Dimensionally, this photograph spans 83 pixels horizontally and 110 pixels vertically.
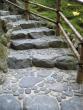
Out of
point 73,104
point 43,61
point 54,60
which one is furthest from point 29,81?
point 73,104

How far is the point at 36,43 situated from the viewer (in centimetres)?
461

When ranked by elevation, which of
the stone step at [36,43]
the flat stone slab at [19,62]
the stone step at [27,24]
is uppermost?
the stone step at [27,24]

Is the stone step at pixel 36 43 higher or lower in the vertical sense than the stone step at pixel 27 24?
lower

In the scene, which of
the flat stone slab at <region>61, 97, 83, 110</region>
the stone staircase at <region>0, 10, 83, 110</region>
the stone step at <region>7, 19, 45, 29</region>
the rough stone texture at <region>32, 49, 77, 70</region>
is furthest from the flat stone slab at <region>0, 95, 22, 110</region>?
the stone step at <region>7, 19, 45, 29</region>

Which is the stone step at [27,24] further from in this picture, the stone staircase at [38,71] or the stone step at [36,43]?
the stone step at [36,43]

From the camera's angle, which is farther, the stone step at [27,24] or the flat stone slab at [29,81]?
the stone step at [27,24]

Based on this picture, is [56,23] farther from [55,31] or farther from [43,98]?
[43,98]

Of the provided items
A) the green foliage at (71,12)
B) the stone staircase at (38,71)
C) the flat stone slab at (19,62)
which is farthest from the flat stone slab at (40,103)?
the green foliage at (71,12)

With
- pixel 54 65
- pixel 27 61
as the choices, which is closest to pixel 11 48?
pixel 27 61

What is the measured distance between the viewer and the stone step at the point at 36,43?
456 centimetres

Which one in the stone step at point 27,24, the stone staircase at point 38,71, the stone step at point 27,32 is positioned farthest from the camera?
the stone step at point 27,24

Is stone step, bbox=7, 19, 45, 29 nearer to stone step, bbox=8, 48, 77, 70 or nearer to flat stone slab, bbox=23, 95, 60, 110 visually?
stone step, bbox=8, 48, 77, 70

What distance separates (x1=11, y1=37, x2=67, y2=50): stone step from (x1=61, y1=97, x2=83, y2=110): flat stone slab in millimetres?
1639

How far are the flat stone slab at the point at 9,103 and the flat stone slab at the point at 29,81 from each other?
1.13 ft
